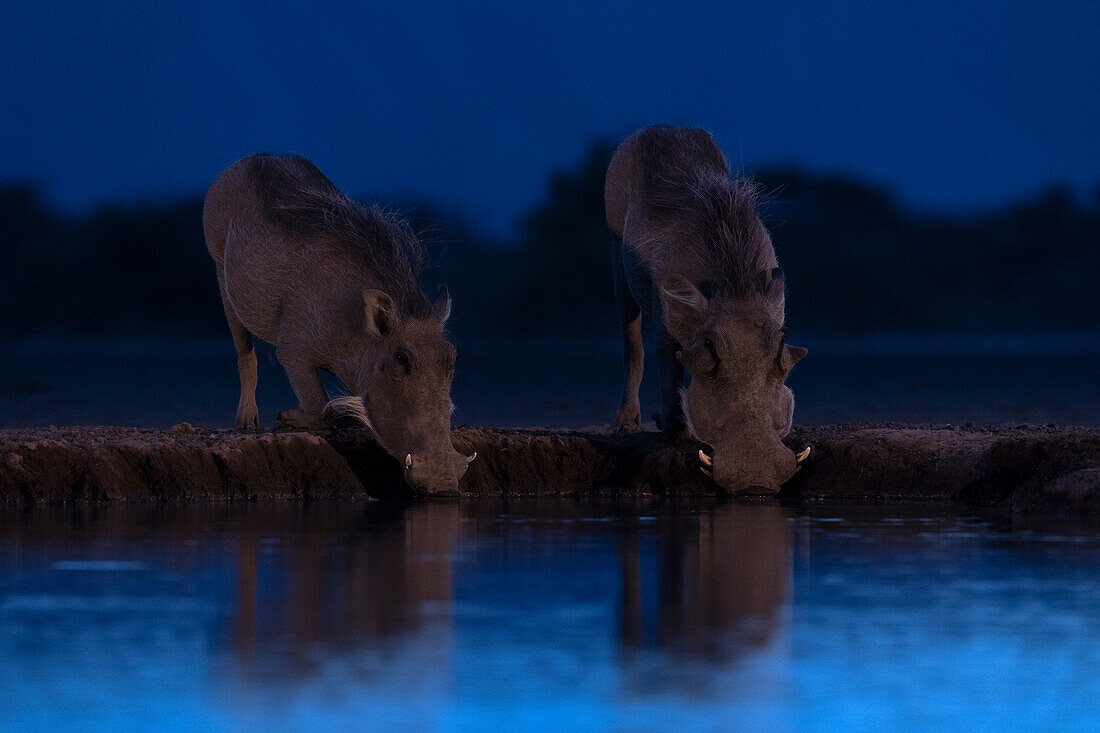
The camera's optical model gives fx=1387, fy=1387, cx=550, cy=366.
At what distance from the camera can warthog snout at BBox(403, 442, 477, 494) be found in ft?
29.4

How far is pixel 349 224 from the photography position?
35.1 ft

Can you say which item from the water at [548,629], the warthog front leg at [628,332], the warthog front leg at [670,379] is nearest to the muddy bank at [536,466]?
the warthog front leg at [670,379]

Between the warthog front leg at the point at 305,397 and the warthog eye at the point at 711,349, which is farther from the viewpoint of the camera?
the warthog front leg at the point at 305,397

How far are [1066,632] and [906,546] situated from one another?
2187 mm

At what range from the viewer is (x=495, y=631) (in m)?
3.81

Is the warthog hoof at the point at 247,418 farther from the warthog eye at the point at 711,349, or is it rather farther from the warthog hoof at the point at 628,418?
the warthog eye at the point at 711,349

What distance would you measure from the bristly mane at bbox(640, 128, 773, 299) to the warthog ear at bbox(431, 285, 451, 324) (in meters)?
1.72

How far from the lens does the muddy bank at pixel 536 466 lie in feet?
27.9

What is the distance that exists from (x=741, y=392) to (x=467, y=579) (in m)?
4.36

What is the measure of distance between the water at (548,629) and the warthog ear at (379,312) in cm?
313

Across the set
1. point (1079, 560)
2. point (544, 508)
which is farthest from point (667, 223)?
point (1079, 560)

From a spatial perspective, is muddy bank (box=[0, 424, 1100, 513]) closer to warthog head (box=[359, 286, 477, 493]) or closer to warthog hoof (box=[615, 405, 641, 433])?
warthog head (box=[359, 286, 477, 493])

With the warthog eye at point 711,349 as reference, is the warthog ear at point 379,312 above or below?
above

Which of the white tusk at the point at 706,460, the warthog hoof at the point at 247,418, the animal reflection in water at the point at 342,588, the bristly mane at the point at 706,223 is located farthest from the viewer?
the warthog hoof at the point at 247,418
